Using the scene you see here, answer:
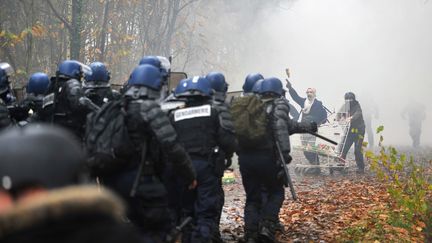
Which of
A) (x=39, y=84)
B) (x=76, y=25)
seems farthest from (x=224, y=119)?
(x=76, y=25)

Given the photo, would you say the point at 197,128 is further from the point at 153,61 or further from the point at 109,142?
→ the point at 109,142

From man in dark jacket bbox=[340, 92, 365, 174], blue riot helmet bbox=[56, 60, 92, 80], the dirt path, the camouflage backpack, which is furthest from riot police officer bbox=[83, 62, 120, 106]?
man in dark jacket bbox=[340, 92, 365, 174]

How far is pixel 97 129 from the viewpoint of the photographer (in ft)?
16.7

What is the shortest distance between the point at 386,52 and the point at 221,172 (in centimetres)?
3826

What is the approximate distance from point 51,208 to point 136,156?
11.4ft

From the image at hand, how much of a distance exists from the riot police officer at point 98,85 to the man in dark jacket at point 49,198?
5.79 m

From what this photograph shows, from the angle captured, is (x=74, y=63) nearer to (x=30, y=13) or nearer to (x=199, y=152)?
(x=199, y=152)

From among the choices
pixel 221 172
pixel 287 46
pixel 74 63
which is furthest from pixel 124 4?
pixel 287 46

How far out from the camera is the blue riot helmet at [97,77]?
7578 millimetres

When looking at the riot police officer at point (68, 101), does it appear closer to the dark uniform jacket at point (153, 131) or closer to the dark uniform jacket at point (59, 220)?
the dark uniform jacket at point (153, 131)

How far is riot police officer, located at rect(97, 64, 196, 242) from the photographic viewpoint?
5.03 metres

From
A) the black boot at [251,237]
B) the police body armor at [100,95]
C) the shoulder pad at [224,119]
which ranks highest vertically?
the police body armor at [100,95]

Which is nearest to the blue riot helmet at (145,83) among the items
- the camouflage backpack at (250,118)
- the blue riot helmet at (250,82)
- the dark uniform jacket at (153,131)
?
the dark uniform jacket at (153,131)

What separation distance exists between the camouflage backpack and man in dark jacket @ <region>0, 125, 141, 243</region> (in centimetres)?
526
